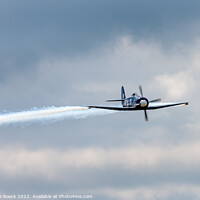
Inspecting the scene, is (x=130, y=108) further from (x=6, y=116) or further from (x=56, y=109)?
(x=6, y=116)

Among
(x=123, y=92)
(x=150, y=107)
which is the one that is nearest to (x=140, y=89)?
(x=150, y=107)

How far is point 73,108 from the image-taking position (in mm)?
132125

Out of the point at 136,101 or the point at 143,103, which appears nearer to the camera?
the point at 143,103

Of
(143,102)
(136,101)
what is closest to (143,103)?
(143,102)

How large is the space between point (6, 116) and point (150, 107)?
29.5 m

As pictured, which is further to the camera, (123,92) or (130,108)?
(123,92)

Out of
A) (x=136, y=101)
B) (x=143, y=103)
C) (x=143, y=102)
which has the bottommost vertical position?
(x=143, y=103)

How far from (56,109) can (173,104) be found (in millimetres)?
24432

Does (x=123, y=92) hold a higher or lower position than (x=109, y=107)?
higher

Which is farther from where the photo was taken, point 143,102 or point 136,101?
point 136,101

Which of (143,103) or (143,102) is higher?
(143,102)

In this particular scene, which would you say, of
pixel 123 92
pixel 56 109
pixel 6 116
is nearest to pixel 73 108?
pixel 56 109

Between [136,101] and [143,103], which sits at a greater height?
[136,101]

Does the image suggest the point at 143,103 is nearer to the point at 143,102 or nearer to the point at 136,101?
the point at 143,102
